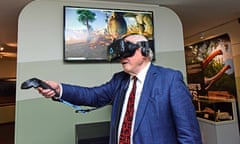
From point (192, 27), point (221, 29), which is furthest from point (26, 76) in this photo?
point (221, 29)

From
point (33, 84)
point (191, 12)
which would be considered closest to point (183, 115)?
point (33, 84)

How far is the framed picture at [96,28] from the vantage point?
2.24m

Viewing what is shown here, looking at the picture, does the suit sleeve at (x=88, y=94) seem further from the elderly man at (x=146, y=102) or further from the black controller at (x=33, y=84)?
the black controller at (x=33, y=84)

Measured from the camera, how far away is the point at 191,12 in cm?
319

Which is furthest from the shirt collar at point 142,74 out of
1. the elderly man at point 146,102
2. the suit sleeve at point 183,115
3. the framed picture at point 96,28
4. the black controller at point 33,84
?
the framed picture at point 96,28

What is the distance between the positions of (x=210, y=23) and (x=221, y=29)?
0.34m

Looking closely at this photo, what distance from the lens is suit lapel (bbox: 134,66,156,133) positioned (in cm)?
92

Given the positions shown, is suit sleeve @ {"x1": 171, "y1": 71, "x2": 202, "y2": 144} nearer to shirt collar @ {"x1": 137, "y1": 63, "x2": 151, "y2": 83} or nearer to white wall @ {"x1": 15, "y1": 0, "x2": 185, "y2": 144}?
shirt collar @ {"x1": 137, "y1": 63, "x2": 151, "y2": 83}

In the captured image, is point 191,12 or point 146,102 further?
point 191,12

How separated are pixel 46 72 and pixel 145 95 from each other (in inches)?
61.0

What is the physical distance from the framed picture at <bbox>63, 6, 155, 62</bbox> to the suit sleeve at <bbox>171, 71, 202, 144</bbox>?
1.37 meters

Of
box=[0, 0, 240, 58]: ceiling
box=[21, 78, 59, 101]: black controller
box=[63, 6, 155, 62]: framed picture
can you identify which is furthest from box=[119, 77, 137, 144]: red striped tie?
box=[0, 0, 240, 58]: ceiling

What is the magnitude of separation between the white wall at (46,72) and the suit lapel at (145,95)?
1.41 meters

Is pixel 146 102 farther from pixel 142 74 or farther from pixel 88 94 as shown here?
pixel 88 94
